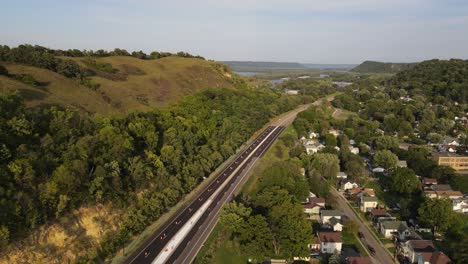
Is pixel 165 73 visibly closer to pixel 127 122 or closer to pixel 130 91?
pixel 130 91

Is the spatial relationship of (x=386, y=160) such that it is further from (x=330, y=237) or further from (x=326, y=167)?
(x=330, y=237)

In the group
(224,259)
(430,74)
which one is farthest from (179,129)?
(430,74)

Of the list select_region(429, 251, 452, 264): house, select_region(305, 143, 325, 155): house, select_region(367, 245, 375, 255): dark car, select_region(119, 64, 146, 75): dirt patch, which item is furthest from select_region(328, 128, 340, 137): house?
select_region(119, 64, 146, 75): dirt patch

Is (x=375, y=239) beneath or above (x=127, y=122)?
beneath

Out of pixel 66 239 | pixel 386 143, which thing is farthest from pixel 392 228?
pixel 386 143

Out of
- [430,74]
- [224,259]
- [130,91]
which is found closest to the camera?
[224,259]

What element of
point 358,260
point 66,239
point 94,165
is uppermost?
point 94,165

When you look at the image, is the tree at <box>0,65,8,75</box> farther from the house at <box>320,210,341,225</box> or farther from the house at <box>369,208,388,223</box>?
the house at <box>369,208,388,223</box>
